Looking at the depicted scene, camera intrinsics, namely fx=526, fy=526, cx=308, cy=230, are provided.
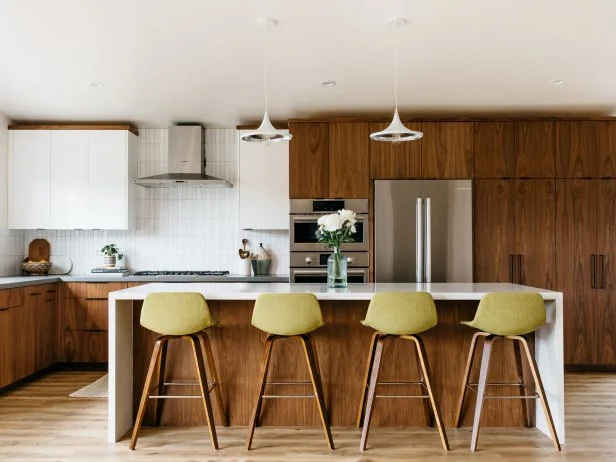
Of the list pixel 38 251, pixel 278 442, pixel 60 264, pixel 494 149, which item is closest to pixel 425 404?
pixel 278 442

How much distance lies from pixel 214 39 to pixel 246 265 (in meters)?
2.57

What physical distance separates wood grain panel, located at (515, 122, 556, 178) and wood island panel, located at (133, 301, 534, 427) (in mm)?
2172

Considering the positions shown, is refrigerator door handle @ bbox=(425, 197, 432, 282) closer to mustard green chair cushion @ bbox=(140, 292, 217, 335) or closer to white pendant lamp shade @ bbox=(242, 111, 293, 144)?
white pendant lamp shade @ bbox=(242, 111, 293, 144)

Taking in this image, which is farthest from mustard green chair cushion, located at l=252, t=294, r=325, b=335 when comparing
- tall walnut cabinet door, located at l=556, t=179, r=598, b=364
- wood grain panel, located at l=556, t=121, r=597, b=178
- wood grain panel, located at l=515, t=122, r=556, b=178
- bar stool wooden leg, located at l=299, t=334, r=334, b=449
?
wood grain panel, located at l=556, t=121, r=597, b=178

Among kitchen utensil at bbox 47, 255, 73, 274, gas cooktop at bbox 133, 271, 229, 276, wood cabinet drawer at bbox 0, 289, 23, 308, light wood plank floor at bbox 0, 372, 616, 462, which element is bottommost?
light wood plank floor at bbox 0, 372, 616, 462

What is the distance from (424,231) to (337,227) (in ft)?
5.69

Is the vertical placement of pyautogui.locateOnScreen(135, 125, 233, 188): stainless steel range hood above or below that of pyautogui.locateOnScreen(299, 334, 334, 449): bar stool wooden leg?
above

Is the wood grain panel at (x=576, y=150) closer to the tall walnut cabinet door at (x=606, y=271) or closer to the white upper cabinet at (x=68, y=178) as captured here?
the tall walnut cabinet door at (x=606, y=271)

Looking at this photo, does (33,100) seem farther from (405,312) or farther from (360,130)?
(405,312)

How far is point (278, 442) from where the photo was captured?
10.0ft

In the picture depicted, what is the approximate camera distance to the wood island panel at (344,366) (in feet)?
10.9

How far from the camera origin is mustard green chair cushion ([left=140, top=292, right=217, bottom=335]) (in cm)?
293

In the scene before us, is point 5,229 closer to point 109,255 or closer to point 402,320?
point 109,255

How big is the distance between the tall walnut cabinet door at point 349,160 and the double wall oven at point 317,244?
10 centimetres
